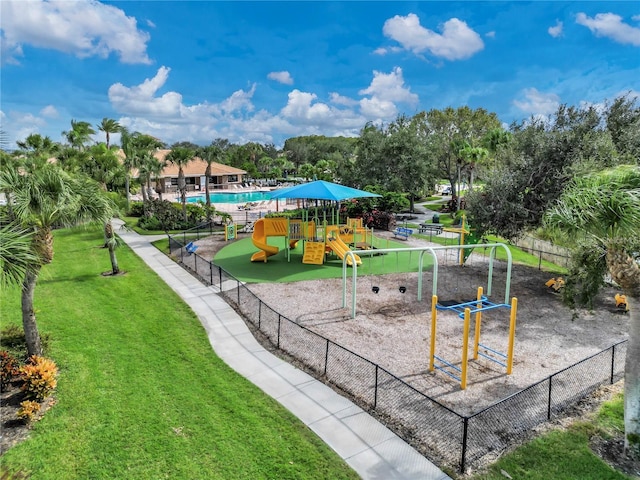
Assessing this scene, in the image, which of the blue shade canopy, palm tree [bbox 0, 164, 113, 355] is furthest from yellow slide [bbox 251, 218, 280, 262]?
palm tree [bbox 0, 164, 113, 355]

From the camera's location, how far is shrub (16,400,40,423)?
25.5ft

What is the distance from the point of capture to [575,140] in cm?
1658

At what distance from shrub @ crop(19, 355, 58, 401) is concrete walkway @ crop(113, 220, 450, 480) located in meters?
3.93

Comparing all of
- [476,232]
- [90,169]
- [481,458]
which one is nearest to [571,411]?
[481,458]

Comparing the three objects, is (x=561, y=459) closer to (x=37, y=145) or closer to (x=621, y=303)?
(x=621, y=303)

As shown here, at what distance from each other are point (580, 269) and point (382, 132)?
34.6 metres

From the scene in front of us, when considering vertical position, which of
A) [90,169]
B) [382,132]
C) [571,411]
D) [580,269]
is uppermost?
[382,132]

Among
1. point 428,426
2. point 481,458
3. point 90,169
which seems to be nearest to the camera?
point 481,458

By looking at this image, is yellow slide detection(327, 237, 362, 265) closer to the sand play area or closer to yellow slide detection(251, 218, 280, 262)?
the sand play area

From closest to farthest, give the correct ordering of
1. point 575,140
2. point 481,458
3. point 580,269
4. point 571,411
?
point 481,458 → point 571,411 → point 580,269 → point 575,140

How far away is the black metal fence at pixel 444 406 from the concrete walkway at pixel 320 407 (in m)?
0.33

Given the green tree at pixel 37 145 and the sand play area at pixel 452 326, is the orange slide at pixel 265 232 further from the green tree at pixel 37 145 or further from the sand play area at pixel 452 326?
the green tree at pixel 37 145

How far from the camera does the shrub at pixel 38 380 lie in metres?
8.34

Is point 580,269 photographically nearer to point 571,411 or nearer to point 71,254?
point 571,411
